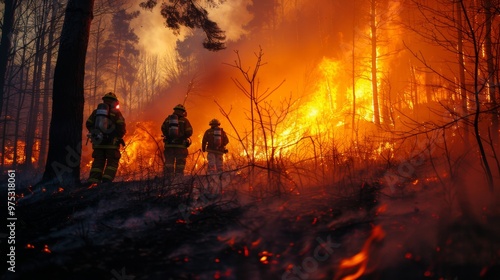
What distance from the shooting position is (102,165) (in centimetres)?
578

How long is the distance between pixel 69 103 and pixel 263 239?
489 cm

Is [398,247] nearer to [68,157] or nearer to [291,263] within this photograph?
[291,263]

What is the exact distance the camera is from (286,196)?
10.9ft

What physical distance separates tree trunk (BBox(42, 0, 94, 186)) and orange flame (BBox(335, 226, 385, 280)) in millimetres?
5046

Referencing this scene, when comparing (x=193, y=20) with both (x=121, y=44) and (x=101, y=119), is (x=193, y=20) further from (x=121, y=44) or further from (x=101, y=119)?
(x=121, y=44)

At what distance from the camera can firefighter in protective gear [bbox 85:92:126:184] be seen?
5.60 metres

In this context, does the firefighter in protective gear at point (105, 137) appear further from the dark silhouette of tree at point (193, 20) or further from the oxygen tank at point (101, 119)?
the dark silhouette of tree at point (193, 20)

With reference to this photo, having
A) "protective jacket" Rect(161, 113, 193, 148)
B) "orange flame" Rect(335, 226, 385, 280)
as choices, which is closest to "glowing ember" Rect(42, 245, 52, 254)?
"orange flame" Rect(335, 226, 385, 280)

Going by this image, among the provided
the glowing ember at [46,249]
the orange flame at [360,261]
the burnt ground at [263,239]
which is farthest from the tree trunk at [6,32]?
the orange flame at [360,261]

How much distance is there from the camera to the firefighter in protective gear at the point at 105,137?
18.4 feet

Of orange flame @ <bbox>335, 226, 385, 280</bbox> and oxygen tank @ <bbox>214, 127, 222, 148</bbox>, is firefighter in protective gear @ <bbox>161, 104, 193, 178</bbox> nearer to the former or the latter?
oxygen tank @ <bbox>214, 127, 222, 148</bbox>

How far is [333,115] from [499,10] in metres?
15.2

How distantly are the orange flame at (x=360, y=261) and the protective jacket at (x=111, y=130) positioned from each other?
5.22 m

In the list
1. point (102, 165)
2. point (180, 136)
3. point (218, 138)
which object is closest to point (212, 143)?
point (218, 138)
